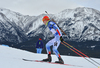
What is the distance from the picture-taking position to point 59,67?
5203 millimetres

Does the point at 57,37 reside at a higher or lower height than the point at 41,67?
higher

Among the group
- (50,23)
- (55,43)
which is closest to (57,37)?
(55,43)

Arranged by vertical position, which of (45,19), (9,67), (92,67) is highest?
(45,19)

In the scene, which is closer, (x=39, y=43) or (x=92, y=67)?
(x=92, y=67)

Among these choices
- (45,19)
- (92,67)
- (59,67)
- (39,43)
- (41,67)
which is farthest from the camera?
(39,43)

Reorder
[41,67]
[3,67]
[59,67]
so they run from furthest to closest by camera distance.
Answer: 1. [59,67]
2. [41,67]
3. [3,67]

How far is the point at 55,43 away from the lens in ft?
22.3

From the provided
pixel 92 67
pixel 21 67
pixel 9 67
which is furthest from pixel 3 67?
pixel 92 67

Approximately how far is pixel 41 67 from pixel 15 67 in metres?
0.89

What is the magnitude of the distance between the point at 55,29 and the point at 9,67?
3.11m

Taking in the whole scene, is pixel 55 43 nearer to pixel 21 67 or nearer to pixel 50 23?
pixel 50 23

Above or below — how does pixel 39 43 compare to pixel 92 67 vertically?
above

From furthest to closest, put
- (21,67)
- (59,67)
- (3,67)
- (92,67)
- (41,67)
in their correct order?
(92,67) < (59,67) < (41,67) < (21,67) < (3,67)

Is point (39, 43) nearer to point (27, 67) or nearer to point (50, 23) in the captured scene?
point (50, 23)
